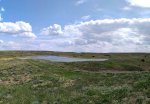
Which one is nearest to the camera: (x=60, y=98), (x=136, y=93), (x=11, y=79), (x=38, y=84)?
(x=136, y=93)

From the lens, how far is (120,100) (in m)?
23.2

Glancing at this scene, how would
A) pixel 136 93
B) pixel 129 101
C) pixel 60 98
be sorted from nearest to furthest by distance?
pixel 129 101 < pixel 136 93 < pixel 60 98

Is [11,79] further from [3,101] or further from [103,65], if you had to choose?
[103,65]

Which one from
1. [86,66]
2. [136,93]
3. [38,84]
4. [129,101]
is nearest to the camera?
[129,101]

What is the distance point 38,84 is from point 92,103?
14.5 m

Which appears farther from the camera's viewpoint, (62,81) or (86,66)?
(86,66)

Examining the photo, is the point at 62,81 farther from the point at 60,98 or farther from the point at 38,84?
the point at 60,98

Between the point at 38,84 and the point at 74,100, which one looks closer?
the point at 74,100

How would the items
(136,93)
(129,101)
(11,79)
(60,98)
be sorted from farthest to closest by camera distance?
(11,79) < (60,98) < (136,93) < (129,101)

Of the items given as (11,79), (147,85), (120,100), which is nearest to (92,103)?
(120,100)

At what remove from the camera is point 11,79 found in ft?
141

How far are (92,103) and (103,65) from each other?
182 ft

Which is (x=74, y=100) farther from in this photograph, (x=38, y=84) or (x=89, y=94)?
(x=38, y=84)

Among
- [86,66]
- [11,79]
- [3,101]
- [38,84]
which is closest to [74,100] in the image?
[3,101]
